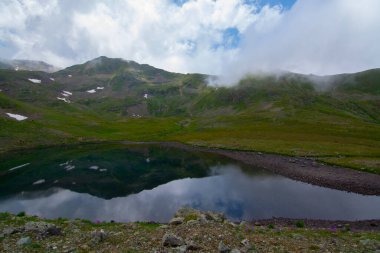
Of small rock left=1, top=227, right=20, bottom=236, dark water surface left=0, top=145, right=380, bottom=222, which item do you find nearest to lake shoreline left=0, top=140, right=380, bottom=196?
dark water surface left=0, top=145, right=380, bottom=222

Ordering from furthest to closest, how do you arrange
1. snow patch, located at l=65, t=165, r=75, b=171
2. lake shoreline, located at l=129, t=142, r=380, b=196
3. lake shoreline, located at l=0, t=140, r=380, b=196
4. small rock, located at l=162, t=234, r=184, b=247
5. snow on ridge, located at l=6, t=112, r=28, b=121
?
snow on ridge, located at l=6, t=112, r=28, b=121
snow patch, located at l=65, t=165, r=75, b=171
lake shoreline, located at l=0, t=140, r=380, b=196
lake shoreline, located at l=129, t=142, r=380, b=196
small rock, located at l=162, t=234, r=184, b=247

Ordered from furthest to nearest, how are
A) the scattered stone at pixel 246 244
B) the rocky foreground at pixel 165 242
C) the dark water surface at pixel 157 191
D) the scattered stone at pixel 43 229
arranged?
the dark water surface at pixel 157 191 → the scattered stone at pixel 43 229 → the rocky foreground at pixel 165 242 → the scattered stone at pixel 246 244

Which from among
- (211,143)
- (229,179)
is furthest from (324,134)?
(229,179)

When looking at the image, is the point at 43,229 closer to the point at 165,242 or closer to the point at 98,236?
the point at 98,236

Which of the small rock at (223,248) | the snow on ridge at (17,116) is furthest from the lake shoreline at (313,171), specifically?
the snow on ridge at (17,116)

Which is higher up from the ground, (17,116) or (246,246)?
(17,116)

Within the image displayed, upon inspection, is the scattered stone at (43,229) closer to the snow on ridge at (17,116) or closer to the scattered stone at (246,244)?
the scattered stone at (246,244)

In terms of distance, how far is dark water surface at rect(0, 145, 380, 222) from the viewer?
43594mm

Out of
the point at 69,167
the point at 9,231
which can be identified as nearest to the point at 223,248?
the point at 9,231

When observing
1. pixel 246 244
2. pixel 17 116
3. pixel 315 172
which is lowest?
pixel 315 172

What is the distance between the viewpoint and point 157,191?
57.6 m

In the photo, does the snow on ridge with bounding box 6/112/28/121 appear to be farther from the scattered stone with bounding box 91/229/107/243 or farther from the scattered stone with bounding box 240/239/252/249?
the scattered stone with bounding box 240/239/252/249

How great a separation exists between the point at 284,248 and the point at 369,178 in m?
51.2

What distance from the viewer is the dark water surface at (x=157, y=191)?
43594 millimetres
